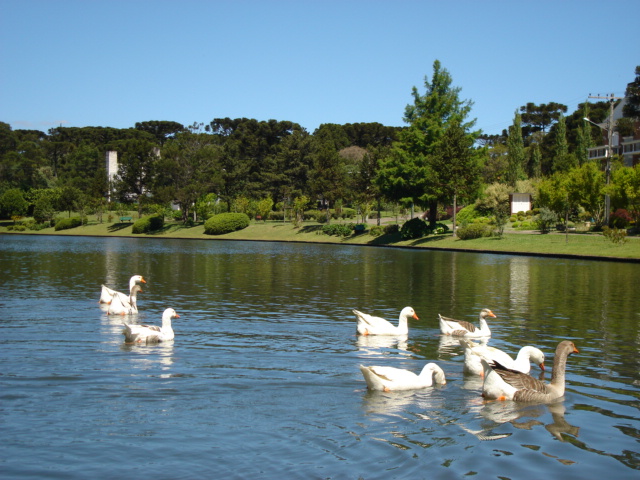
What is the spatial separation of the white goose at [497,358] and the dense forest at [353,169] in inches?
1934

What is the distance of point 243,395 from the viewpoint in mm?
10867

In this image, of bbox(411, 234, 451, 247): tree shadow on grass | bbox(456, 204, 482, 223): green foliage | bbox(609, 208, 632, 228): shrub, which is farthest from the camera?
bbox(456, 204, 482, 223): green foliage

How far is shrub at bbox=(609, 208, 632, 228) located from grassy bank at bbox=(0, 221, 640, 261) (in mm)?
3092

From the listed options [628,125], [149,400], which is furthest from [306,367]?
[628,125]

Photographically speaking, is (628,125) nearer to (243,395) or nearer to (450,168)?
(450,168)

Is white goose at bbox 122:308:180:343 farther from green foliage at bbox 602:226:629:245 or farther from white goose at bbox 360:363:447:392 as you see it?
green foliage at bbox 602:226:629:245

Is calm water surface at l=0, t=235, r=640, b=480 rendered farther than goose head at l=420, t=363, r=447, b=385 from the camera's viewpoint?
No

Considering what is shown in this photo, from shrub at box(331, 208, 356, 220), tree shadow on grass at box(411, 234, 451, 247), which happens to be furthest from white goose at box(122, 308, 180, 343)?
shrub at box(331, 208, 356, 220)

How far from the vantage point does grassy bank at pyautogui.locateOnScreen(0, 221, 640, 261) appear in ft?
156

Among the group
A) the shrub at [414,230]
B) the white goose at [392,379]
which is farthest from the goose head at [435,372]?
the shrub at [414,230]

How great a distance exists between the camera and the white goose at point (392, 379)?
1095cm

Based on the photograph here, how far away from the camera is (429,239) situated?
66.2 m

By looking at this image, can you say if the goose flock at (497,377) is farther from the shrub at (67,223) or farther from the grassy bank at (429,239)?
the shrub at (67,223)

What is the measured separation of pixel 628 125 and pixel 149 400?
114470mm
